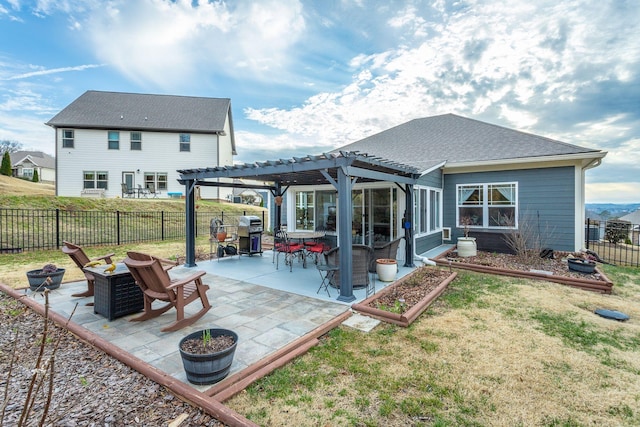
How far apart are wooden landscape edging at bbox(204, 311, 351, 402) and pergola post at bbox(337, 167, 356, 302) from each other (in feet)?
3.65

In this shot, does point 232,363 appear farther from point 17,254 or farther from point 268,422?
point 17,254

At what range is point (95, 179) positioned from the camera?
745 inches

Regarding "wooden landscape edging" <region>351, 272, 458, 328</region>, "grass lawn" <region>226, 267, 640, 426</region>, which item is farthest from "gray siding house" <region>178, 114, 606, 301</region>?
"grass lawn" <region>226, 267, 640, 426</region>

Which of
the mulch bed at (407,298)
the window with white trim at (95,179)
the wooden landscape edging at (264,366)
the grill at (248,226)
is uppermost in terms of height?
the window with white trim at (95,179)

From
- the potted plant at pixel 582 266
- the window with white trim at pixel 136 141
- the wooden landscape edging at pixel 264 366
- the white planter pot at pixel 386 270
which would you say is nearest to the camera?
the wooden landscape edging at pixel 264 366

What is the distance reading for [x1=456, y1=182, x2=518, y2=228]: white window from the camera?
388 inches

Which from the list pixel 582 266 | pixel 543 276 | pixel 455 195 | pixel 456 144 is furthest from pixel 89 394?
pixel 456 144

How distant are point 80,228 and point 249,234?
8289 millimetres

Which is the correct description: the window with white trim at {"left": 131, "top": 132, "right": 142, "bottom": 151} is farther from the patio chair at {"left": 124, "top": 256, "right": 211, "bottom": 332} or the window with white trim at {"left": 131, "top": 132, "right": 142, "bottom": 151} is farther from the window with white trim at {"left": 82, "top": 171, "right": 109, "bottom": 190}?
the patio chair at {"left": 124, "top": 256, "right": 211, "bottom": 332}

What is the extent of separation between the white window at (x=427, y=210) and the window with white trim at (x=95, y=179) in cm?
1939

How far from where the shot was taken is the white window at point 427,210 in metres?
9.00

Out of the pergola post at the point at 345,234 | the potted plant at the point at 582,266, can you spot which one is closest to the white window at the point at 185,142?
the pergola post at the point at 345,234

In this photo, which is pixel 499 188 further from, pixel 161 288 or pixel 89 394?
pixel 89 394

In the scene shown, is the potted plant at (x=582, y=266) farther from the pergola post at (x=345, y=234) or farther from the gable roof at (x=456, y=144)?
the pergola post at (x=345, y=234)
